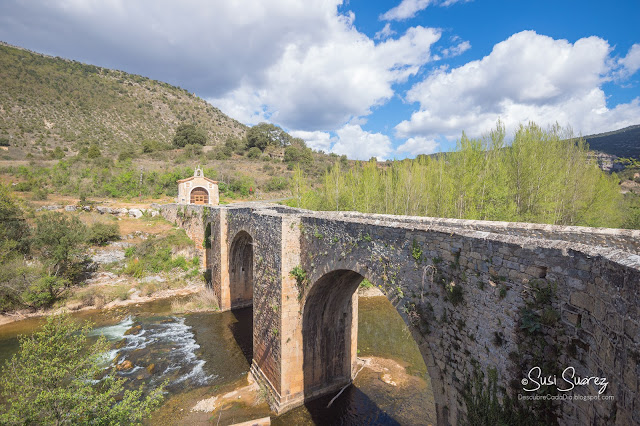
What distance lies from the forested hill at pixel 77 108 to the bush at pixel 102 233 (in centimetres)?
3459

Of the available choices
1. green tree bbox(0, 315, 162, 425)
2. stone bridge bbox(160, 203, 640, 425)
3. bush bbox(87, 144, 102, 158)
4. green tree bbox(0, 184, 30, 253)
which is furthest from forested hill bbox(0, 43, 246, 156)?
stone bridge bbox(160, 203, 640, 425)

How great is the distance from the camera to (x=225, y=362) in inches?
488

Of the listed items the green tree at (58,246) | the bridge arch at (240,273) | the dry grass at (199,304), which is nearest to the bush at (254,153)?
the green tree at (58,246)

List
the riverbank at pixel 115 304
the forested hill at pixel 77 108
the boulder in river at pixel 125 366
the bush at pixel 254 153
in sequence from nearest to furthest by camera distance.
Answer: the boulder in river at pixel 125 366 → the riverbank at pixel 115 304 → the forested hill at pixel 77 108 → the bush at pixel 254 153

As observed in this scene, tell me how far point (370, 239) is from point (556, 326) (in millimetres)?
3521

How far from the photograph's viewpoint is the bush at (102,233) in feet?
A: 70.7

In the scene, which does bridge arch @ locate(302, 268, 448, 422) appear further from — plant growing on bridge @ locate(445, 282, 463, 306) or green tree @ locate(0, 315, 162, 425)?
green tree @ locate(0, 315, 162, 425)

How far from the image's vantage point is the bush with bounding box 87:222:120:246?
21562 millimetres

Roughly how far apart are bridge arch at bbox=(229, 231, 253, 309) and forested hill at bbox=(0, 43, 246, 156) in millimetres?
47602

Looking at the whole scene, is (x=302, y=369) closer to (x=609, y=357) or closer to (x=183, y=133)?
(x=609, y=357)

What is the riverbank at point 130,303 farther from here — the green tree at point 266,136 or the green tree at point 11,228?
the green tree at point 266,136

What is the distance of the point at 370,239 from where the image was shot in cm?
634

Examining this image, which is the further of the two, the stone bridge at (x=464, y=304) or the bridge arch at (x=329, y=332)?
the bridge arch at (x=329, y=332)

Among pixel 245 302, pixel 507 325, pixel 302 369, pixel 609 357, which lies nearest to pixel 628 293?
pixel 609 357
